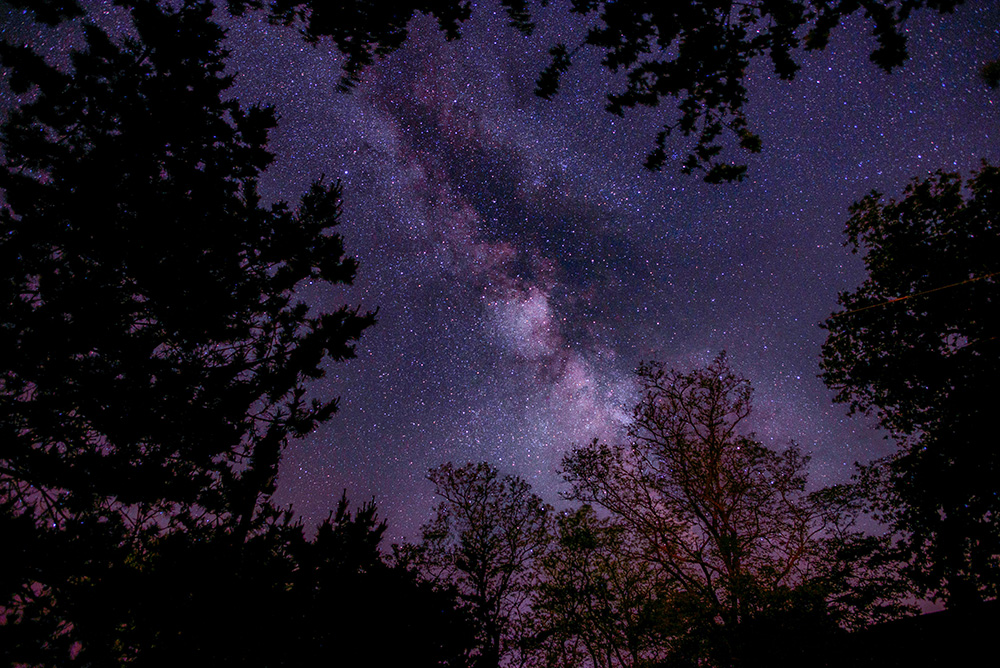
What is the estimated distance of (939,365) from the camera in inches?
420

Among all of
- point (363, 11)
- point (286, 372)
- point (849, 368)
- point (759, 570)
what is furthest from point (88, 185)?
point (849, 368)

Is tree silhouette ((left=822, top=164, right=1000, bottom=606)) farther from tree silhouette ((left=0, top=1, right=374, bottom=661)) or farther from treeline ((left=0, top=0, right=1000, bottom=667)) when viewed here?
tree silhouette ((left=0, top=1, right=374, bottom=661))

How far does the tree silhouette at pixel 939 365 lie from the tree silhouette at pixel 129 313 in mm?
14626

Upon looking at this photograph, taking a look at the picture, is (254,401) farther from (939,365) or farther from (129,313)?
(939,365)

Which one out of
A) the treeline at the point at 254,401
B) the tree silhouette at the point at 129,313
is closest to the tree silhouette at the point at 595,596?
the treeline at the point at 254,401

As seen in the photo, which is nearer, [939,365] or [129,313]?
[129,313]

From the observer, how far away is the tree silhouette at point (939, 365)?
32.2 feet

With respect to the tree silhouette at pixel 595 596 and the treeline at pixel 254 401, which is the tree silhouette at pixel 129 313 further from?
the tree silhouette at pixel 595 596

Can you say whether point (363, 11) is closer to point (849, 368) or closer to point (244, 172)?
point (244, 172)

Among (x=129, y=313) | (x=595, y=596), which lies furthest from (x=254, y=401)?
(x=595, y=596)

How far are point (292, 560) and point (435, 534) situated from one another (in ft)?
55.4

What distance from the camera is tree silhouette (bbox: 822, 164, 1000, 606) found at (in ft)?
32.2

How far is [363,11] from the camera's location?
14.1 ft

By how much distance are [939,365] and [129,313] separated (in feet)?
63.7
